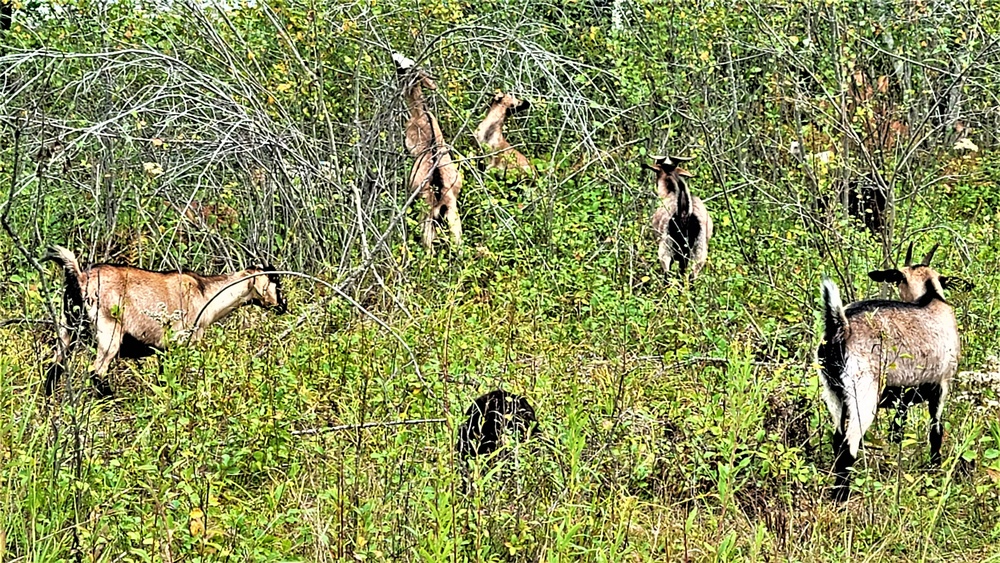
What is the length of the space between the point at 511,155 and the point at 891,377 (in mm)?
5548

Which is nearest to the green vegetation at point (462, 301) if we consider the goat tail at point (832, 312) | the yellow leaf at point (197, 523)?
the yellow leaf at point (197, 523)

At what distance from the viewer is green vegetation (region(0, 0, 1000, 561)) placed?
15.1ft

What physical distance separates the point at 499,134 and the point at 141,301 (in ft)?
15.7

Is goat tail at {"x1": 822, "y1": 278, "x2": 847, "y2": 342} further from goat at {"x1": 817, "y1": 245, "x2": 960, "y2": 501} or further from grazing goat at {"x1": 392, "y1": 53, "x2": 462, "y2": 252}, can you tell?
grazing goat at {"x1": 392, "y1": 53, "x2": 462, "y2": 252}

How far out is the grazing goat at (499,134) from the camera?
A: 11016 mm

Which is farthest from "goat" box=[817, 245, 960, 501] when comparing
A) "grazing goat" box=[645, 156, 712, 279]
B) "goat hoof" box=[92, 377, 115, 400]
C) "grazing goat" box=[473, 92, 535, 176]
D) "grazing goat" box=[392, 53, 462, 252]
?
"grazing goat" box=[473, 92, 535, 176]

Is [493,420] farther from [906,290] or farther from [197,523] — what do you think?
[906,290]

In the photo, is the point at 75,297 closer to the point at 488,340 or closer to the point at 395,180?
the point at 488,340

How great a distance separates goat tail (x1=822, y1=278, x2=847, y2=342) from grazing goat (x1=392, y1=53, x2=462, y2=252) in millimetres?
4027

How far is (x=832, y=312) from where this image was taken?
223 inches

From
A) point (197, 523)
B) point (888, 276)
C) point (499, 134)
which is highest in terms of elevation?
point (499, 134)

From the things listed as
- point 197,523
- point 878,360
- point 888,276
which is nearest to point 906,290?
point 888,276

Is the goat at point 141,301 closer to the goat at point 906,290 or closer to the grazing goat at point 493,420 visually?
the grazing goat at point 493,420

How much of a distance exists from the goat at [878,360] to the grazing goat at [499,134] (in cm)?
506
